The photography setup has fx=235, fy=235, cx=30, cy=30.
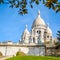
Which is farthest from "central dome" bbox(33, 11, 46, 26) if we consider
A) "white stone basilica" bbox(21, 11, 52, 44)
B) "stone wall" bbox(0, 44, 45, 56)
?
"stone wall" bbox(0, 44, 45, 56)

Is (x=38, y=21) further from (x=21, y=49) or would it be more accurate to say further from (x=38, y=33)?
(x=21, y=49)

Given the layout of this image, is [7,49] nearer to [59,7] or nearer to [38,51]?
[38,51]

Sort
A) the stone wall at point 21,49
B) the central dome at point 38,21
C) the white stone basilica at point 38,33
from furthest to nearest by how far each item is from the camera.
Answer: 1. the central dome at point 38,21
2. the white stone basilica at point 38,33
3. the stone wall at point 21,49

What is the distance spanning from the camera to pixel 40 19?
119 m

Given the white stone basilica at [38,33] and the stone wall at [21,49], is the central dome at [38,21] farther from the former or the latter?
the stone wall at [21,49]

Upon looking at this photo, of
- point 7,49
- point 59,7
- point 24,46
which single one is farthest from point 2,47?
point 59,7

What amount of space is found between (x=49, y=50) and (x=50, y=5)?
168 feet

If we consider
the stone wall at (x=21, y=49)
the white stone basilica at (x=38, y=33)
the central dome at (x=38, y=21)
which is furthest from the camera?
the central dome at (x=38, y=21)

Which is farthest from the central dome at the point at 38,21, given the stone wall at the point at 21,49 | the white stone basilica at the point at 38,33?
the stone wall at the point at 21,49

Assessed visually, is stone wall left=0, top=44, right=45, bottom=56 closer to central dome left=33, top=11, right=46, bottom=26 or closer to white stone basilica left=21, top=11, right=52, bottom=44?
white stone basilica left=21, top=11, right=52, bottom=44

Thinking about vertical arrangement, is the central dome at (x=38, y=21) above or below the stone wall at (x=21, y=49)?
above

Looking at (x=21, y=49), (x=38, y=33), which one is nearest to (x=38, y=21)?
(x=38, y=33)

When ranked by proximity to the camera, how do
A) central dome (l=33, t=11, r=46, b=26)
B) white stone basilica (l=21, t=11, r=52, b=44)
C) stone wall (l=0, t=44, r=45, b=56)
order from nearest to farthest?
stone wall (l=0, t=44, r=45, b=56) → white stone basilica (l=21, t=11, r=52, b=44) → central dome (l=33, t=11, r=46, b=26)

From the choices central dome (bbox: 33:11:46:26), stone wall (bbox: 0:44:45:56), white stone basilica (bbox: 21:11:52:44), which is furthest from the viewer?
central dome (bbox: 33:11:46:26)
